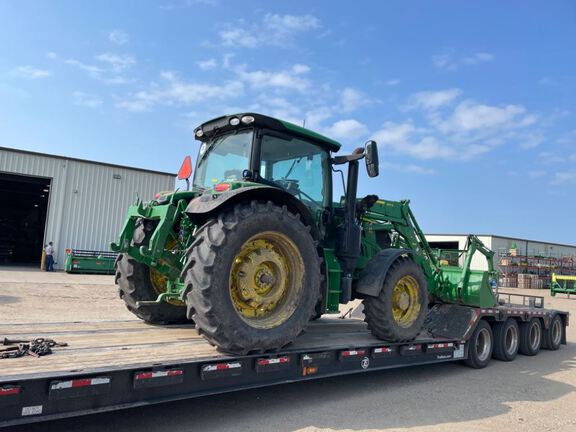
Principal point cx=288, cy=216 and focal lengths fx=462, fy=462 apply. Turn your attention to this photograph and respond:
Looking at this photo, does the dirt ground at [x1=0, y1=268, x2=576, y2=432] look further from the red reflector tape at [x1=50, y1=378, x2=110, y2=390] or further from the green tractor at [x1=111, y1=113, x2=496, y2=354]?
the red reflector tape at [x1=50, y1=378, x2=110, y2=390]

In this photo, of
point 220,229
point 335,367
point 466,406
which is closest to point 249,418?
point 335,367

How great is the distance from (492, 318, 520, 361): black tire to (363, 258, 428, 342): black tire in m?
2.73

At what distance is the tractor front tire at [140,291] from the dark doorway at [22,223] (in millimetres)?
24678

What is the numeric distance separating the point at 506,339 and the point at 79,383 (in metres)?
8.09

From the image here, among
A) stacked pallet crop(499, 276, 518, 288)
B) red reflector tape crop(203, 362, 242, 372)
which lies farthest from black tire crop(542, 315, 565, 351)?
stacked pallet crop(499, 276, 518, 288)

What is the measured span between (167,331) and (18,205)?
32.4 metres

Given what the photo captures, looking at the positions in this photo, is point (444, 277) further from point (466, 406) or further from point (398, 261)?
point (466, 406)

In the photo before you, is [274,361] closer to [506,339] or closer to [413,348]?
[413,348]

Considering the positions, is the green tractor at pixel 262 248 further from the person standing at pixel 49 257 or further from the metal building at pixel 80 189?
the metal building at pixel 80 189

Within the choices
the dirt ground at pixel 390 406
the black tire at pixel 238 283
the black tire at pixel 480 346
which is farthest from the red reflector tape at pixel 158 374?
the black tire at pixel 480 346

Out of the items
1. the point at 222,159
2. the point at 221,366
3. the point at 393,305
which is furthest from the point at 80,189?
the point at 221,366

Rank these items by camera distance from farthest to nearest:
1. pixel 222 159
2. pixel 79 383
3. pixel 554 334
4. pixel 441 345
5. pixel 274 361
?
pixel 554 334
pixel 441 345
pixel 222 159
pixel 274 361
pixel 79 383

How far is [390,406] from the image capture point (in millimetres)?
5594

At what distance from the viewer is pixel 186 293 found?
4.55 metres
